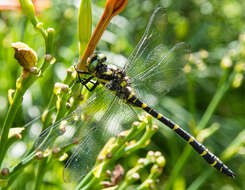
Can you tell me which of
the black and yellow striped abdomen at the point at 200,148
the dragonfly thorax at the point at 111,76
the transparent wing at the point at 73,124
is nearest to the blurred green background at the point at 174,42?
the black and yellow striped abdomen at the point at 200,148

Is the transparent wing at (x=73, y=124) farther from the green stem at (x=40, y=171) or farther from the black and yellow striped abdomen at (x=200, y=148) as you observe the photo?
the black and yellow striped abdomen at (x=200, y=148)

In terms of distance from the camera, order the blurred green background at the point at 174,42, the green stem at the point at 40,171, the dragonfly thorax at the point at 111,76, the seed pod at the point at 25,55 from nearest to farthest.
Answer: the seed pod at the point at 25,55, the green stem at the point at 40,171, the dragonfly thorax at the point at 111,76, the blurred green background at the point at 174,42

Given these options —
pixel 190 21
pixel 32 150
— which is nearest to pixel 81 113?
pixel 32 150

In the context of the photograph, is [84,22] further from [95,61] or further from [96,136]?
[96,136]

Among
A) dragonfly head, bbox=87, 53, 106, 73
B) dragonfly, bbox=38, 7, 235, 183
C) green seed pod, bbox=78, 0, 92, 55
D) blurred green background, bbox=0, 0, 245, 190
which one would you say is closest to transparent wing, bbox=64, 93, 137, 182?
dragonfly, bbox=38, 7, 235, 183

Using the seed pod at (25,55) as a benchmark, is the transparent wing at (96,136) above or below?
below

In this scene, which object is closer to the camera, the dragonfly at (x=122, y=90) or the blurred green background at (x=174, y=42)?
the dragonfly at (x=122, y=90)

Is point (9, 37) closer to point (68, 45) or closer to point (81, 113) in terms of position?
point (68, 45)
